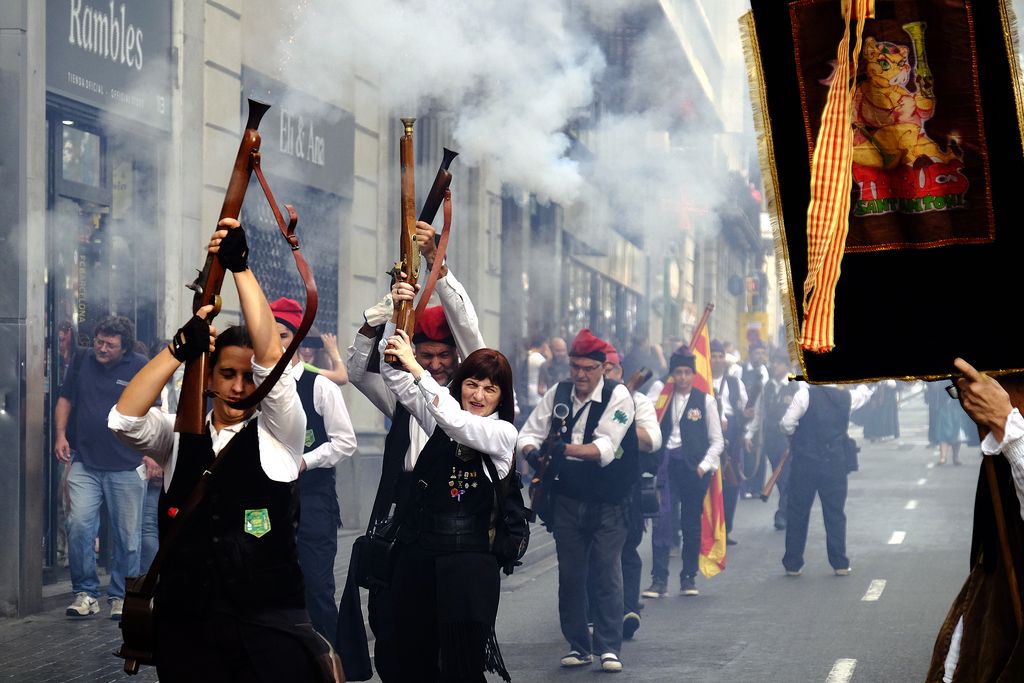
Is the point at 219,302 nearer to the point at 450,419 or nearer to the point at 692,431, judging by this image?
the point at 450,419

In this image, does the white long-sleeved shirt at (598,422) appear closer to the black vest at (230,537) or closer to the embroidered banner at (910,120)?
Answer: the black vest at (230,537)

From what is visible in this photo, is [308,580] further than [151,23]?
No

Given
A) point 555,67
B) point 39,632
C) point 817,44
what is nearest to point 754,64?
point 817,44

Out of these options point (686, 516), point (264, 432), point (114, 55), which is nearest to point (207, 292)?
point (264, 432)

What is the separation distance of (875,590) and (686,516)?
4.67 feet

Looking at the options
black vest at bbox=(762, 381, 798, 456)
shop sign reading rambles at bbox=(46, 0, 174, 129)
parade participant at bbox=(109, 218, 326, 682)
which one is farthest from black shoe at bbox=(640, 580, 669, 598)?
black vest at bbox=(762, 381, 798, 456)

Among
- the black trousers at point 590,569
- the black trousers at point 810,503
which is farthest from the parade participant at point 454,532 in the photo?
the black trousers at point 810,503

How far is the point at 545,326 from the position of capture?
81.1ft

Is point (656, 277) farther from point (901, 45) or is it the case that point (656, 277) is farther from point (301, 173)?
point (901, 45)

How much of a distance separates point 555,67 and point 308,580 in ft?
34.3

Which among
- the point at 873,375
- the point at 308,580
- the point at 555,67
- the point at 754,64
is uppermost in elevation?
the point at 555,67

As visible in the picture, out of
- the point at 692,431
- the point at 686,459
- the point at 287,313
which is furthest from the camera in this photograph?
the point at 692,431

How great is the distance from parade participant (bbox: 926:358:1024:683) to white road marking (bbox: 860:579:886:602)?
6.99m

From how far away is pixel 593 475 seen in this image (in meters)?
8.93
